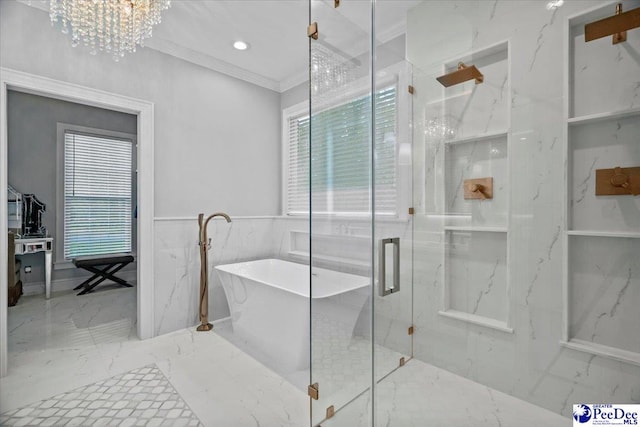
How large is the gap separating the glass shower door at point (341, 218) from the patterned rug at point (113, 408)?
0.80 meters

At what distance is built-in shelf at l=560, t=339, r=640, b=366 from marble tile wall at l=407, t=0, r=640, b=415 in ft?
0.06

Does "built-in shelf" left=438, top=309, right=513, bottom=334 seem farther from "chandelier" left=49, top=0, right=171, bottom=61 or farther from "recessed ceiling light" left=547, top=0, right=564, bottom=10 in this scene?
"chandelier" left=49, top=0, right=171, bottom=61

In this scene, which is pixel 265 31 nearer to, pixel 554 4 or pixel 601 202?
pixel 554 4

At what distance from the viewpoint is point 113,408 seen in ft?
6.13

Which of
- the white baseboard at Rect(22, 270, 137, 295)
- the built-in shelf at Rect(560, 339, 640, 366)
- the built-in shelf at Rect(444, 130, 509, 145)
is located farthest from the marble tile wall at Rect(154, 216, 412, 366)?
the white baseboard at Rect(22, 270, 137, 295)

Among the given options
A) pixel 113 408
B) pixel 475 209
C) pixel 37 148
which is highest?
pixel 37 148

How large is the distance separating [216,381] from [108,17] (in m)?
2.48

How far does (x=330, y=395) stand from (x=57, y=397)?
1.69 meters

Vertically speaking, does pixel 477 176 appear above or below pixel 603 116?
below

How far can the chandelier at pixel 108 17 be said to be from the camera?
198cm

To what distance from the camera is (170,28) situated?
277 centimetres

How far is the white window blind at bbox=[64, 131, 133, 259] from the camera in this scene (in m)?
4.46

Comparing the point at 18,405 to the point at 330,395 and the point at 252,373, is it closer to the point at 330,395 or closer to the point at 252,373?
the point at 252,373

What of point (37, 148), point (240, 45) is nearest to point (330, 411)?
point (240, 45)
